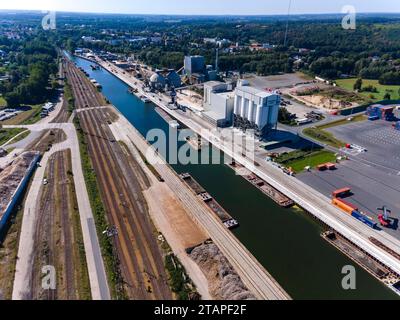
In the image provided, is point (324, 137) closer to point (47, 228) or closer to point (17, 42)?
point (47, 228)

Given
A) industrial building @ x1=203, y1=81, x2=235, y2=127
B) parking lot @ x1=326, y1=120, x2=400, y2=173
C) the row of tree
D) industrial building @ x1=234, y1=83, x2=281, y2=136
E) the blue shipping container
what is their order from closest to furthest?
the blue shipping container, parking lot @ x1=326, y1=120, x2=400, y2=173, industrial building @ x1=234, y1=83, x2=281, y2=136, industrial building @ x1=203, y1=81, x2=235, y2=127, the row of tree

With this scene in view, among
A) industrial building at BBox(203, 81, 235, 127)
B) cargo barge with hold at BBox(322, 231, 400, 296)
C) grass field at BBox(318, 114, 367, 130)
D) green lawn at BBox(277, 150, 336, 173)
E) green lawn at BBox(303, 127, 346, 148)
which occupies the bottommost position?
cargo barge with hold at BBox(322, 231, 400, 296)

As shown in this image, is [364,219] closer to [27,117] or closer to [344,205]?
[344,205]

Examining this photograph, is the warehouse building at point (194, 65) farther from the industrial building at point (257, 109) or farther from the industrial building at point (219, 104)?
the industrial building at point (257, 109)

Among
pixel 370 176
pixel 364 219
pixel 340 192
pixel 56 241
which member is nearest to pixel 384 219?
pixel 364 219

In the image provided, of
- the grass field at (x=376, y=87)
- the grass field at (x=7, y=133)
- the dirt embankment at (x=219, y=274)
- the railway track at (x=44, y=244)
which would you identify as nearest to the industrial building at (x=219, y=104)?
the railway track at (x=44, y=244)

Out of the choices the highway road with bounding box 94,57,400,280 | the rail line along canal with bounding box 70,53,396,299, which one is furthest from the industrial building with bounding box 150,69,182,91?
the rail line along canal with bounding box 70,53,396,299

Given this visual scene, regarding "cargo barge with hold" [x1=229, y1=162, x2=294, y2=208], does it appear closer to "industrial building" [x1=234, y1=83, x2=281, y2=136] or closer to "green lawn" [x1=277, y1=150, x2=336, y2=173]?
"green lawn" [x1=277, y1=150, x2=336, y2=173]
